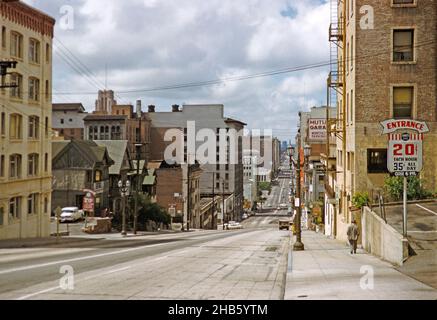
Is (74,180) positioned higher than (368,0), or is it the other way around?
(368,0)

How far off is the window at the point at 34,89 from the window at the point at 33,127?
1.46 meters

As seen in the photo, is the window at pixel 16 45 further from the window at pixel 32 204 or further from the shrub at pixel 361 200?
the shrub at pixel 361 200

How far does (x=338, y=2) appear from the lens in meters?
45.1

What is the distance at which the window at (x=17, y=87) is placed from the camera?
40281mm

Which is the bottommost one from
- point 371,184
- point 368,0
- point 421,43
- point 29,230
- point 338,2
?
point 29,230

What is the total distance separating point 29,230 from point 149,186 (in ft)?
126

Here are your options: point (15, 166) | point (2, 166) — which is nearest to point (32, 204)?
point (15, 166)

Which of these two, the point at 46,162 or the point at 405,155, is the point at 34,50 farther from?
the point at 405,155

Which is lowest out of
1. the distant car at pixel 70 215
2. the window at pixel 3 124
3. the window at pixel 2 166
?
the distant car at pixel 70 215

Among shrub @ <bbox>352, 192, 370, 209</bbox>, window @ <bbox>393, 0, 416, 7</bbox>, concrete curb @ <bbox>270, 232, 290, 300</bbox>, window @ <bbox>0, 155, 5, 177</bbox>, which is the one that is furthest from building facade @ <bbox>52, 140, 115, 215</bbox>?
concrete curb @ <bbox>270, 232, 290, 300</bbox>

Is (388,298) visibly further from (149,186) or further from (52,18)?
(149,186)

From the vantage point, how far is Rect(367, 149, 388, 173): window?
33.0 m

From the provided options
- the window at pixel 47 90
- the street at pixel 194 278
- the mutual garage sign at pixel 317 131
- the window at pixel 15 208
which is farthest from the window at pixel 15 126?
the mutual garage sign at pixel 317 131
